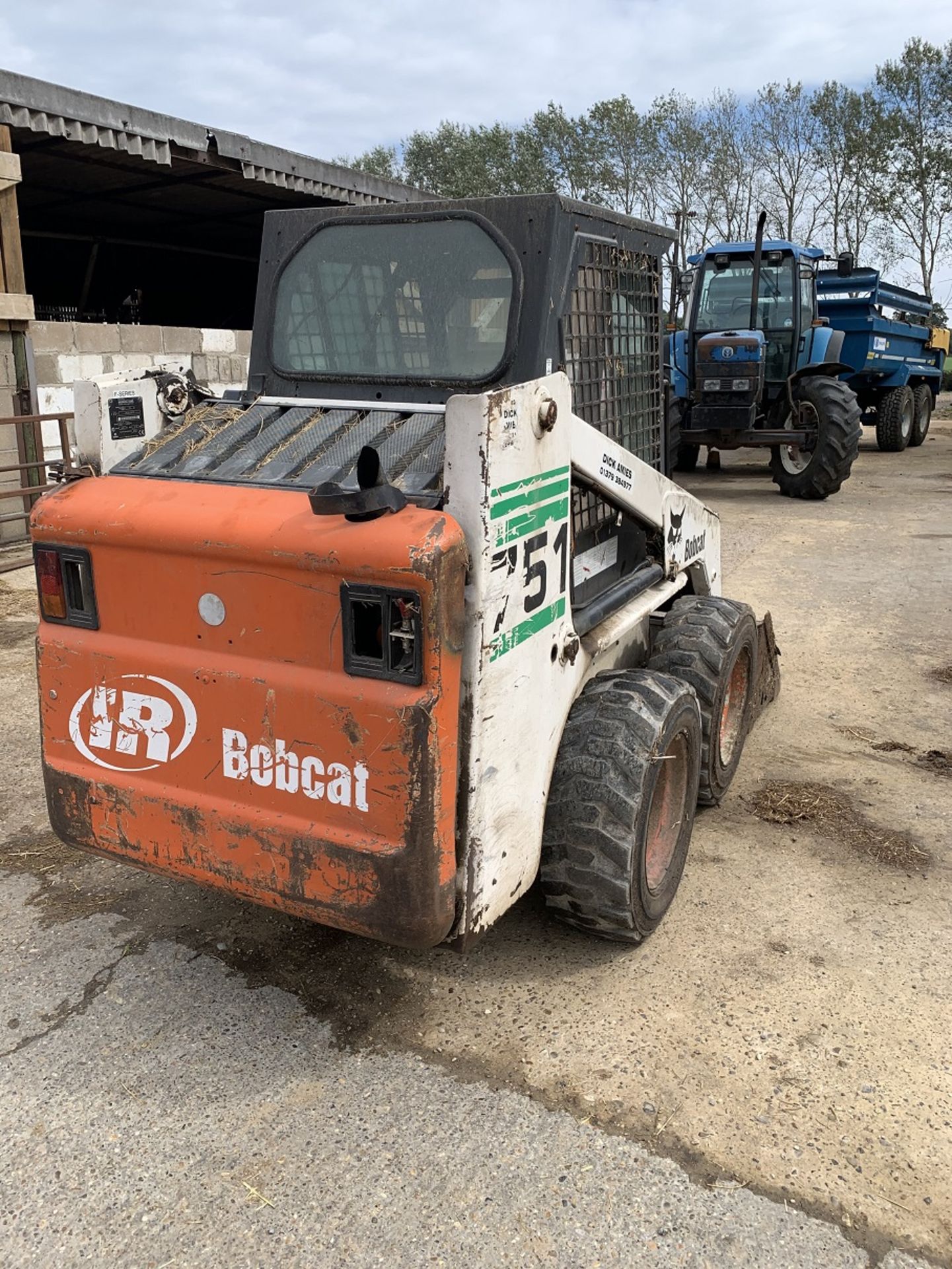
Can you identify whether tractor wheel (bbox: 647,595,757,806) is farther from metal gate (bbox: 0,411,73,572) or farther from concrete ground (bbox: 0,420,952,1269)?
metal gate (bbox: 0,411,73,572)

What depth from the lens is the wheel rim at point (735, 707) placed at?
4.27 m

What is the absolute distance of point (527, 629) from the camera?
2646mm

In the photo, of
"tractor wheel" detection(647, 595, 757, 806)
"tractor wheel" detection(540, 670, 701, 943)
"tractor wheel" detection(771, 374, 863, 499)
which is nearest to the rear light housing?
"tractor wheel" detection(540, 670, 701, 943)

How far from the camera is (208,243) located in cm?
1883

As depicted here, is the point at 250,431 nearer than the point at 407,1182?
Result: No

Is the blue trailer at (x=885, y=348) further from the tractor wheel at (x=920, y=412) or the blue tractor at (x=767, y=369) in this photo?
the blue tractor at (x=767, y=369)

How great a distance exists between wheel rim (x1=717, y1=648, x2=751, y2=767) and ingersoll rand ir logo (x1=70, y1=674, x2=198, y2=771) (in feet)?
7.49

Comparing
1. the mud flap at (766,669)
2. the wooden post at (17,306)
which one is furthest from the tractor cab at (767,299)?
the mud flap at (766,669)

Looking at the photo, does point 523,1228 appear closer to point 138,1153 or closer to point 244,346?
point 138,1153

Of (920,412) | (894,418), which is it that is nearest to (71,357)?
(894,418)

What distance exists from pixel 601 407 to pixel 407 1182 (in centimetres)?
240

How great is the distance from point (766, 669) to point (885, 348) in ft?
40.9

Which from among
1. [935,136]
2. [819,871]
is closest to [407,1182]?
[819,871]

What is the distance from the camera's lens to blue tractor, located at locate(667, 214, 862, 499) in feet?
38.9
